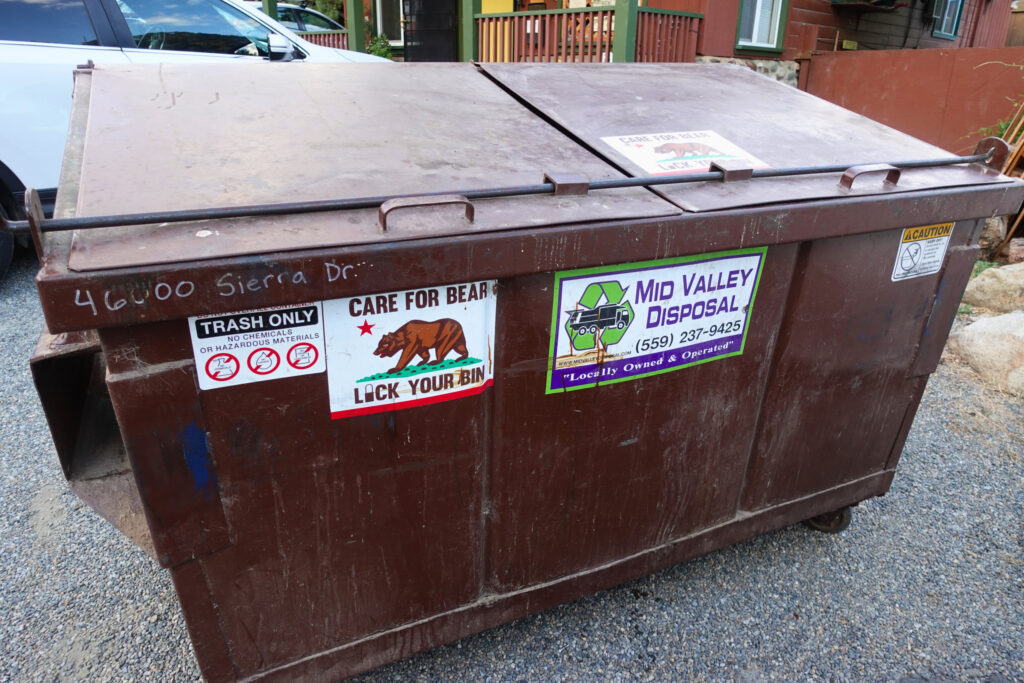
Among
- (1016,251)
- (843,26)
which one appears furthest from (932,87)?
(1016,251)

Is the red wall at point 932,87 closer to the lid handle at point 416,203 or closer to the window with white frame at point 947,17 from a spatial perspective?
the window with white frame at point 947,17

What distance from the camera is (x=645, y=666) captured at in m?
2.11

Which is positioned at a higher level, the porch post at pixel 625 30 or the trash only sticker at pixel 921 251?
the porch post at pixel 625 30

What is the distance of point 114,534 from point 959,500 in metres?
3.70

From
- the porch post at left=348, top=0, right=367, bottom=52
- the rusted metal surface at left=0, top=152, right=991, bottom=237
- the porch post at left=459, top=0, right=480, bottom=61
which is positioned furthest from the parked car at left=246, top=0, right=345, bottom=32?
the rusted metal surface at left=0, top=152, right=991, bottom=237

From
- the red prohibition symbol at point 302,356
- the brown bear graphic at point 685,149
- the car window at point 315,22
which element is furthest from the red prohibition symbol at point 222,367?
the car window at point 315,22

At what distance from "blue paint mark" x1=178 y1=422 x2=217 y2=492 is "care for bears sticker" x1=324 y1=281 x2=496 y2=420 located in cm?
28

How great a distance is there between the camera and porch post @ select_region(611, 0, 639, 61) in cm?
708

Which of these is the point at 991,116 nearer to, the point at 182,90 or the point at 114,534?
the point at 182,90

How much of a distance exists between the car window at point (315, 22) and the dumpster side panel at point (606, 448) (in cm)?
1292

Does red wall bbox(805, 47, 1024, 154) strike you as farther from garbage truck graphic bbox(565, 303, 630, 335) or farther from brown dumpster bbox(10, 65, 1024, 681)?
garbage truck graphic bbox(565, 303, 630, 335)

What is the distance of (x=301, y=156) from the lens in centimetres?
169

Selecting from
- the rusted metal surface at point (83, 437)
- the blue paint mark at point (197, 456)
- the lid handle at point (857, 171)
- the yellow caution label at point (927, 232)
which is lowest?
the rusted metal surface at point (83, 437)

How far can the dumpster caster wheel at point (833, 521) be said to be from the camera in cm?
273
